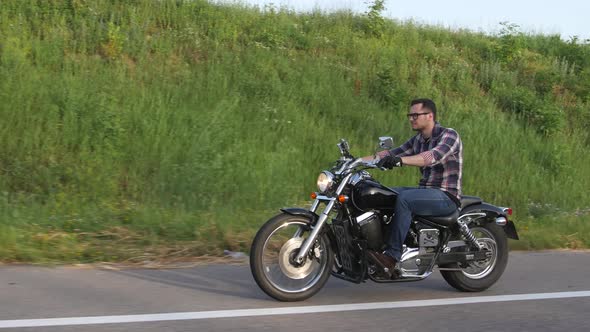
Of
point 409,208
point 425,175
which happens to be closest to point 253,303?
point 409,208

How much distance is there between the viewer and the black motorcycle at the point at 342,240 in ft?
19.3

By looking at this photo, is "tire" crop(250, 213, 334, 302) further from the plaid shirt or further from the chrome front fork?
the plaid shirt

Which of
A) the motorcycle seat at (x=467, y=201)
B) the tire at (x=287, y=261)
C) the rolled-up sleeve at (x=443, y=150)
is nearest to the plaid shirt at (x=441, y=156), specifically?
the rolled-up sleeve at (x=443, y=150)

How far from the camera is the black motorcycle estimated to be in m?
5.89

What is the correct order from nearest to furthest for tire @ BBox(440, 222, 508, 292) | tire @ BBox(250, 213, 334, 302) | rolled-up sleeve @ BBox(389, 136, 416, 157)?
1. tire @ BBox(250, 213, 334, 302)
2. tire @ BBox(440, 222, 508, 292)
3. rolled-up sleeve @ BBox(389, 136, 416, 157)

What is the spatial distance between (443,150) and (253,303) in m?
2.05

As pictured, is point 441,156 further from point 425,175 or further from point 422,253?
point 422,253

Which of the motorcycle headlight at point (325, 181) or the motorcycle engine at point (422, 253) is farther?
the motorcycle engine at point (422, 253)

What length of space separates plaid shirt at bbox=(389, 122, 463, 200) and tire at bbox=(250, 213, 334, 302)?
1.19m

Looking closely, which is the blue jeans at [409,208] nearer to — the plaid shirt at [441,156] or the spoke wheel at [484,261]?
the plaid shirt at [441,156]

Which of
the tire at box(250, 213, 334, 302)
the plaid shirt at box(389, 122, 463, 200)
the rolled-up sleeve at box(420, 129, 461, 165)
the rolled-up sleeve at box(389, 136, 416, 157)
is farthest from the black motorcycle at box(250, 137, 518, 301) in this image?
the rolled-up sleeve at box(389, 136, 416, 157)

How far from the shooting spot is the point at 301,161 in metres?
11.7

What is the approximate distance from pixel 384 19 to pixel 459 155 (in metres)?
11.5

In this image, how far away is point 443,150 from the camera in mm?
6352
